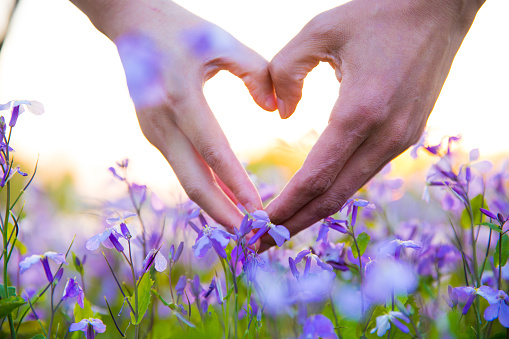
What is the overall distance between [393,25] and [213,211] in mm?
631

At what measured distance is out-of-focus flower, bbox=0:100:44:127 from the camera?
903 millimetres

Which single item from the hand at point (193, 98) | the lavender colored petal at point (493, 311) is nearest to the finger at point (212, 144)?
the hand at point (193, 98)

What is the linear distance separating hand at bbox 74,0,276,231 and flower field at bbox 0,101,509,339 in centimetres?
9

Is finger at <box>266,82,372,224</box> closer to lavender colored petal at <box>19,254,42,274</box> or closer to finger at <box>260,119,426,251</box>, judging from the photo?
finger at <box>260,119,426,251</box>

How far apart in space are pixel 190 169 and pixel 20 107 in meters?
0.43

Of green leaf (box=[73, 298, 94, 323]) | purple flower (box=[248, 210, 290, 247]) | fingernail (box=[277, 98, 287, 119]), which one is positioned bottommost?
green leaf (box=[73, 298, 94, 323])

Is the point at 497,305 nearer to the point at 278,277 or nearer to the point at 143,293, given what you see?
the point at 278,277

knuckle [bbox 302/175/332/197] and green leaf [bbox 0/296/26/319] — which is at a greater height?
knuckle [bbox 302/175/332/197]

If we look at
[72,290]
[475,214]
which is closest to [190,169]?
[72,290]

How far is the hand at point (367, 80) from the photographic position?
0.93 meters

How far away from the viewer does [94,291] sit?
149 cm

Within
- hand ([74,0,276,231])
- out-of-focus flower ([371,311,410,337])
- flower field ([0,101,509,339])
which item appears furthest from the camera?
hand ([74,0,276,231])

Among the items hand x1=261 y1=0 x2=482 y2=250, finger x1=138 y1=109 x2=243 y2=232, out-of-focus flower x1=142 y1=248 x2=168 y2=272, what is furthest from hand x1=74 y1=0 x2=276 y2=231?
out-of-focus flower x1=142 y1=248 x2=168 y2=272

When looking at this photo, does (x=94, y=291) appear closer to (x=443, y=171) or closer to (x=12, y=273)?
(x=12, y=273)
